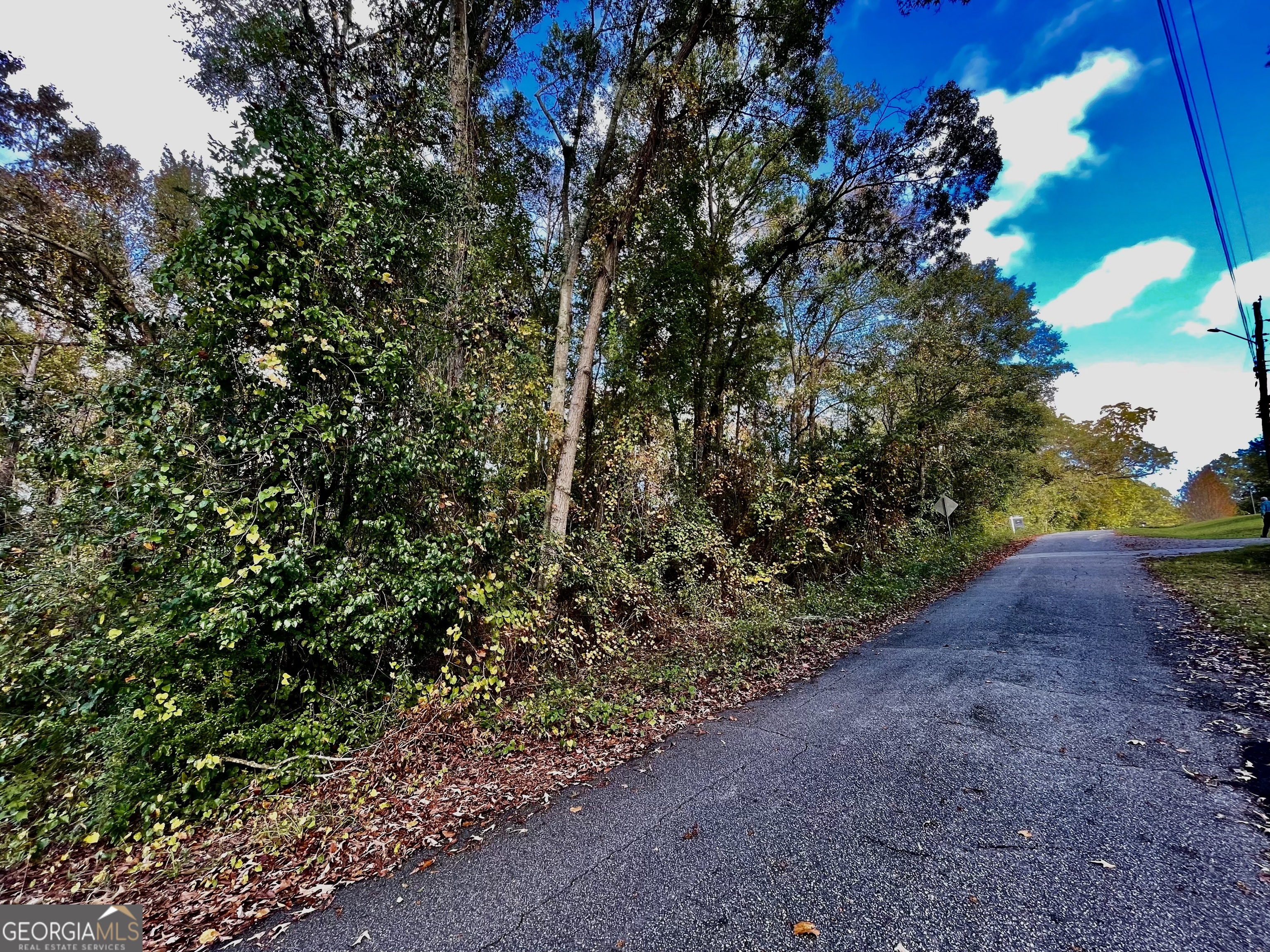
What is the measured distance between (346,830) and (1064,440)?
142ft

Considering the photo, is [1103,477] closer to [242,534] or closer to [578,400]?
[578,400]

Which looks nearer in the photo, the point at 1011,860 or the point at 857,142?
the point at 1011,860

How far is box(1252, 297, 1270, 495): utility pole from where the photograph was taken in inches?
356

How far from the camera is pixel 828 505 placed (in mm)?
9914

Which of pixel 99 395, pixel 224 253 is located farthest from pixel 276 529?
pixel 224 253

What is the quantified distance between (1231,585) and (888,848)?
9.66m

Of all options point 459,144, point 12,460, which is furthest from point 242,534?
point 459,144

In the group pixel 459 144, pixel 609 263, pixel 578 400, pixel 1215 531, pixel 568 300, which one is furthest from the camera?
pixel 1215 531

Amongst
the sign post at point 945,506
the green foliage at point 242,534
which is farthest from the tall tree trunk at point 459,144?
the sign post at point 945,506

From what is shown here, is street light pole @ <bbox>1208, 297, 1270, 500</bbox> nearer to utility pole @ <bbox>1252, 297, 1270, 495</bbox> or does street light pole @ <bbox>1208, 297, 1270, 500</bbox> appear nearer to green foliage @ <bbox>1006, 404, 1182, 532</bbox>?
utility pole @ <bbox>1252, 297, 1270, 495</bbox>

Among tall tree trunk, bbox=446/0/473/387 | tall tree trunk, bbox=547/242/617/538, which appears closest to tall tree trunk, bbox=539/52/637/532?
tall tree trunk, bbox=547/242/617/538

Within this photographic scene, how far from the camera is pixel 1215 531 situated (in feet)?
54.0

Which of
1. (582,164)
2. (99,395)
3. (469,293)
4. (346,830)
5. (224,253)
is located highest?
(582,164)

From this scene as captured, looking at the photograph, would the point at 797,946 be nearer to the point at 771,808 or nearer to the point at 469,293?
the point at 771,808
